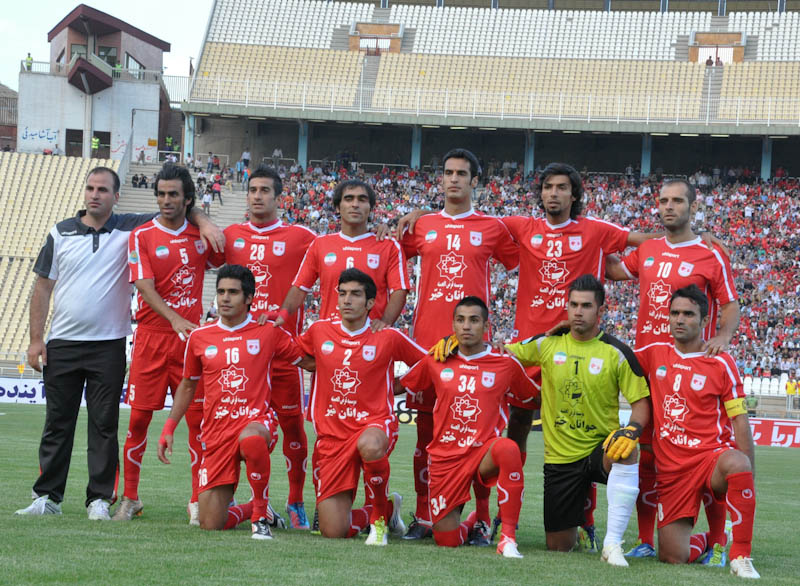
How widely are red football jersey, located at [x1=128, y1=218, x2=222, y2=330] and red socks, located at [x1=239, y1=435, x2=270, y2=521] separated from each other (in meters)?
1.20

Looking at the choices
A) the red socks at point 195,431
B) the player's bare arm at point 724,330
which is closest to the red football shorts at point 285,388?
the red socks at point 195,431

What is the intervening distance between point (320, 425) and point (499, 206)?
2812cm

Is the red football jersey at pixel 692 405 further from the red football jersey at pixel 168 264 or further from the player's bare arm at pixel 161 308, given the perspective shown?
the red football jersey at pixel 168 264

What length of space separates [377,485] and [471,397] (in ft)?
2.62

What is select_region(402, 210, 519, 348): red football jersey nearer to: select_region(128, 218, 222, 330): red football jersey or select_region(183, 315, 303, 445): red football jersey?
select_region(183, 315, 303, 445): red football jersey

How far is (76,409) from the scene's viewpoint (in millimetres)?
6988

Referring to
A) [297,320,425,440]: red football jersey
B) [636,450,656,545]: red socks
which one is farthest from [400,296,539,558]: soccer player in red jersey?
[636,450,656,545]: red socks

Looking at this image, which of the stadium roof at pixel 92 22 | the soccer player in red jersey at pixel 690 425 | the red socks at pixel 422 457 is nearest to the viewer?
the soccer player in red jersey at pixel 690 425

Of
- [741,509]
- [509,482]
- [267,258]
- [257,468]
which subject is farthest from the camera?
[267,258]

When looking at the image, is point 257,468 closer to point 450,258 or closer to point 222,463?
point 222,463

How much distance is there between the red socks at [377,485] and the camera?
6.19 meters

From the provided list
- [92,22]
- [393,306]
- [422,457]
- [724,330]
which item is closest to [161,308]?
[393,306]

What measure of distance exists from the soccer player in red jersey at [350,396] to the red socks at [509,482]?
0.72 metres

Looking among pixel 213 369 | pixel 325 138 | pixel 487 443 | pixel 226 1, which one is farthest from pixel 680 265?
pixel 226 1
